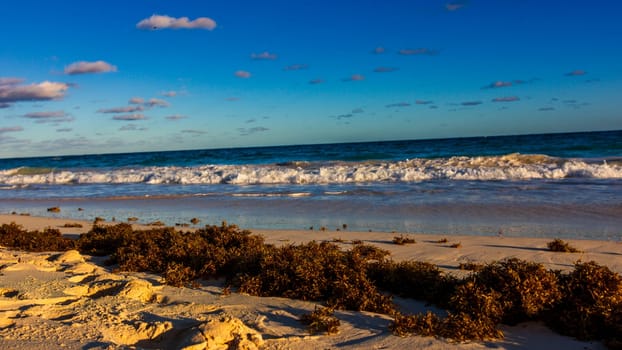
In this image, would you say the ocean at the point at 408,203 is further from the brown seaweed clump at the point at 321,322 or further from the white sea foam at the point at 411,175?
the brown seaweed clump at the point at 321,322

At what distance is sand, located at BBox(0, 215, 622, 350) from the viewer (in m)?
3.75

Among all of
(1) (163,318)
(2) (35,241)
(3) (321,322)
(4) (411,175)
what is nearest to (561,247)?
(3) (321,322)

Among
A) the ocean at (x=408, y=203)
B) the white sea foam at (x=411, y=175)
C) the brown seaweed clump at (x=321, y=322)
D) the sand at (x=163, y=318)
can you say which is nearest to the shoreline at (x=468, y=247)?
the sand at (x=163, y=318)

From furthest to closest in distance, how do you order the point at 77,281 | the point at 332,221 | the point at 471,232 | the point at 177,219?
the point at 177,219 → the point at 332,221 → the point at 471,232 → the point at 77,281

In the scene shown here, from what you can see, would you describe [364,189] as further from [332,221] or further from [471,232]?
[471,232]

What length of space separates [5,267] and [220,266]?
2.77 m

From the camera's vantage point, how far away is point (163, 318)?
171 inches

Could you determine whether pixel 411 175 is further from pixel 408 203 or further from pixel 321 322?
pixel 321 322

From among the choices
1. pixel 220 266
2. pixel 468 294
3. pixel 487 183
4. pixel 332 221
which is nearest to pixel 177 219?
pixel 332 221

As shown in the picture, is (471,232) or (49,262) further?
(471,232)

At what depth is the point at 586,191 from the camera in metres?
14.8

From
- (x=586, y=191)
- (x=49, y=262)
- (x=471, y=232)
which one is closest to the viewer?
(x=49, y=262)

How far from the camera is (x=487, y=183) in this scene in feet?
60.3

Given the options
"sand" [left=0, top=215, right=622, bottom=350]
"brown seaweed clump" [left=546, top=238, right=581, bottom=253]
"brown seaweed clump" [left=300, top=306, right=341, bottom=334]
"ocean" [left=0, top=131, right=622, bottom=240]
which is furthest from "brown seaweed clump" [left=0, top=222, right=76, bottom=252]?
"brown seaweed clump" [left=546, top=238, right=581, bottom=253]
